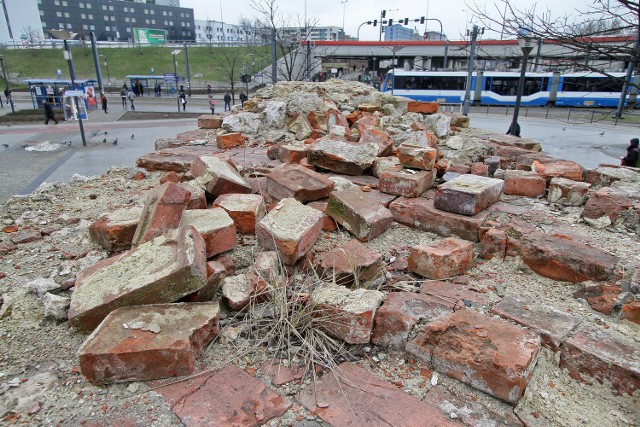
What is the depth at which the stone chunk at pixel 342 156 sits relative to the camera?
15.2 ft

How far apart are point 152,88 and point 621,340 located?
128ft

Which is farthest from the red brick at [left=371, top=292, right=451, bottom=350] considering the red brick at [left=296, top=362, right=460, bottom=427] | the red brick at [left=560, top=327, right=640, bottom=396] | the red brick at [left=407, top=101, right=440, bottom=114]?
the red brick at [left=407, top=101, right=440, bottom=114]

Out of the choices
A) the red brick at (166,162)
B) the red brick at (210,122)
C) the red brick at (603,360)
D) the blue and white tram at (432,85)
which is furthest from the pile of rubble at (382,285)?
the blue and white tram at (432,85)

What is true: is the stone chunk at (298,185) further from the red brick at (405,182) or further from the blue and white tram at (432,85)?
the blue and white tram at (432,85)

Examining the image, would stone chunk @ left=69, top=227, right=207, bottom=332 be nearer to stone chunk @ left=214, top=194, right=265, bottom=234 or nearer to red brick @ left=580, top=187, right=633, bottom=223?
stone chunk @ left=214, top=194, right=265, bottom=234

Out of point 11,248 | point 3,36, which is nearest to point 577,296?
point 11,248

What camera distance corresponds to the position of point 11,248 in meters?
3.32

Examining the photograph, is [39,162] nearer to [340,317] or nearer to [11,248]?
[11,248]

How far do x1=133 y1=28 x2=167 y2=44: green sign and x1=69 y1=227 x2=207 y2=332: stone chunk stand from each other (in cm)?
6627

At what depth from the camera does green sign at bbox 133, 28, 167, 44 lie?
5825 centimetres

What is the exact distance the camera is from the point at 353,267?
272cm

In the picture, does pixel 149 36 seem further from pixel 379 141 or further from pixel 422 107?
pixel 379 141

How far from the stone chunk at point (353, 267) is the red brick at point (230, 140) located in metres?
4.34

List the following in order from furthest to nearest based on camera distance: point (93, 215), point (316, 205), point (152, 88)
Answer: point (152, 88)
point (93, 215)
point (316, 205)
